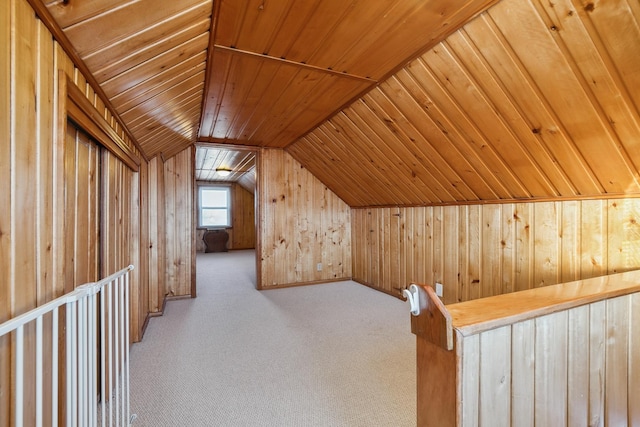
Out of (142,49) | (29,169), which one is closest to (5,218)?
(29,169)

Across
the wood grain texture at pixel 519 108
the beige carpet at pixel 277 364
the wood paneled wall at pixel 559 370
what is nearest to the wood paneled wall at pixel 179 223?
the beige carpet at pixel 277 364

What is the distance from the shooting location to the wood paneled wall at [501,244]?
6.61 ft

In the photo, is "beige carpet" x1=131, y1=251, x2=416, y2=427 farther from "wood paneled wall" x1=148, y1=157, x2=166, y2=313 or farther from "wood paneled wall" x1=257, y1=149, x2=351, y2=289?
"wood paneled wall" x1=257, y1=149, x2=351, y2=289

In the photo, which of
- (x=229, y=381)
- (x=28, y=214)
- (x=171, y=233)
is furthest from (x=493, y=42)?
(x=171, y=233)

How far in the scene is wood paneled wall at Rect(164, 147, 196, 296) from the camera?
400cm

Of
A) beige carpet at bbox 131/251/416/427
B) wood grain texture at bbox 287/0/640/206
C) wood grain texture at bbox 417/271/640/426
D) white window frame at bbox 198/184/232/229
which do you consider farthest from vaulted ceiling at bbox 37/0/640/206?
white window frame at bbox 198/184/232/229

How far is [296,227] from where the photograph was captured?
185 inches

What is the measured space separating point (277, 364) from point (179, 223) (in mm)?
2572

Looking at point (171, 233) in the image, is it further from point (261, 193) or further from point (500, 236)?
point (500, 236)

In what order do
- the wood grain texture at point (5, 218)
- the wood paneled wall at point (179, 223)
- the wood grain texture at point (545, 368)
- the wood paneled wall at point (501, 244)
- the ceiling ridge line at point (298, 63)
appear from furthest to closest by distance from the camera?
1. the wood paneled wall at point (179, 223)
2. the wood paneled wall at point (501, 244)
3. the ceiling ridge line at point (298, 63)
4. the wood grain texture at point (545, 368)
5. the wood grain texture at point (5, 218)

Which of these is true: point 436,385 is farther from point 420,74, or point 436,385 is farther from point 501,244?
point 501,244

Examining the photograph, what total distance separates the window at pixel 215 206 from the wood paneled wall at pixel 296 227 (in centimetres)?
520

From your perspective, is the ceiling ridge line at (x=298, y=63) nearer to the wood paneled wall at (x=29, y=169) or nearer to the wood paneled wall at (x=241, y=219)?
the wood paneled wall at (x=29, y=169)

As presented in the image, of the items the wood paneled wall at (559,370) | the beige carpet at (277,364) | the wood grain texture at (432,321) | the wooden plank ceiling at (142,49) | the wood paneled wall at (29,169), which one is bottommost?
the beige carpet at (277,364)
